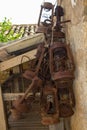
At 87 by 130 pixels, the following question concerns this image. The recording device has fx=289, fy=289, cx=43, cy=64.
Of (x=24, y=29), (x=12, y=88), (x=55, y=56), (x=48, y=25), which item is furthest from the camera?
(x=24, y=29)

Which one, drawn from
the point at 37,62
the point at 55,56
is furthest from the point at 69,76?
the point at 37,62

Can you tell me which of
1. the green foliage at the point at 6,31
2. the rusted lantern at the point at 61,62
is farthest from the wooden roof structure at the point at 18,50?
the green foliage at the point at 6,31

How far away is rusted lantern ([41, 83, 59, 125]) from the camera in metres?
2.41

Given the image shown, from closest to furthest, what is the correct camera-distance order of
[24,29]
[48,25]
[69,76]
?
[69,76] → [48,25] → [24,29]

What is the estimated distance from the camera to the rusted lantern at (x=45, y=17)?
2613 mm

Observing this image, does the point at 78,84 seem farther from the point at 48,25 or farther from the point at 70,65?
the point at 48,25

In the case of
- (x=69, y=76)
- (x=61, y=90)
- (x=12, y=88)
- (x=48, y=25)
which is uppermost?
(x=48, y=25)

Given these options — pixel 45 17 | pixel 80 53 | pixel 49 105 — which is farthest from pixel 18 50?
pixel 80 53

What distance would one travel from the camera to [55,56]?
2.33 m

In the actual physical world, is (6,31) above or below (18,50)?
above

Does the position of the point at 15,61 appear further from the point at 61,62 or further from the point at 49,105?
the point at 61,62

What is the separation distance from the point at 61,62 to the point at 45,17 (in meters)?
0.66

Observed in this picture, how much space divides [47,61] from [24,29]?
7.95 meters

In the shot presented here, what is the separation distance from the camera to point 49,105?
8.11 feet
